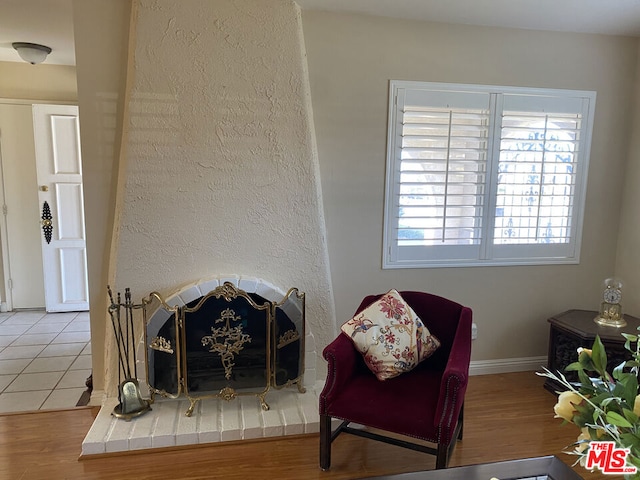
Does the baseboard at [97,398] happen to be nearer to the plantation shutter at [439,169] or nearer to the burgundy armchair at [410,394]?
the burgundy armchair at [410,394]

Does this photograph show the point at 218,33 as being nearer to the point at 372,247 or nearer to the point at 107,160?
the point at 107,160

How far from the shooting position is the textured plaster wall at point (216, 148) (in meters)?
2.45

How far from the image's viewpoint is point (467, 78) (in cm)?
290

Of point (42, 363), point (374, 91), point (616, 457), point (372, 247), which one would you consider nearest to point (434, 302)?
point (372, 247)

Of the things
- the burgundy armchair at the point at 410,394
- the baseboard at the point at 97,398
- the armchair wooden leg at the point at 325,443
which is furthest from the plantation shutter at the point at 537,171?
the baseboard at the point at 97,398

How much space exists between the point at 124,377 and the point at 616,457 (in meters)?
→ 2.48

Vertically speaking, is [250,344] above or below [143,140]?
below

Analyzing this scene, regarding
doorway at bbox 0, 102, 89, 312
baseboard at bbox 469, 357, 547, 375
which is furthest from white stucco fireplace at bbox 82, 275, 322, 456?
doorway at bbox 0, 102, 89, 312

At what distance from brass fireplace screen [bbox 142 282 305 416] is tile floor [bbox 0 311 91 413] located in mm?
816

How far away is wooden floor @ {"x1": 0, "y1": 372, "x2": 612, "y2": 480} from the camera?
2.14 m

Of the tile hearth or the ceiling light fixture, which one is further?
the ceiling light fixture

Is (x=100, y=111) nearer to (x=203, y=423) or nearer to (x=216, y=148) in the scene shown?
(x=216, y=148)

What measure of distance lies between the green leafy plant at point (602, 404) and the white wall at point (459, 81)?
6.45 feet

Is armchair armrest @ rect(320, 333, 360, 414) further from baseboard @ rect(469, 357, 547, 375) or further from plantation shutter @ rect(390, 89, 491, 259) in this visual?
baseboard @ rect(469, 357, 547, 375)
